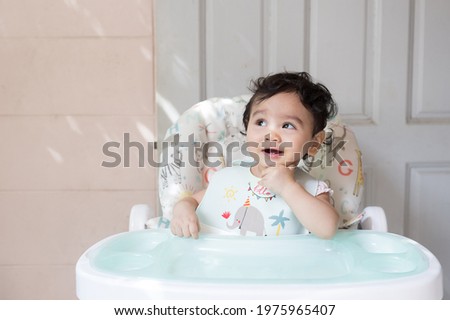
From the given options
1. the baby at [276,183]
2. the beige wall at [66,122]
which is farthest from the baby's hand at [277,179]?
the beige wall at [66,122]

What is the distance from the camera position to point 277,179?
126 centimetres

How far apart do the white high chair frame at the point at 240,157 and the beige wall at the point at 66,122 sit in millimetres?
530

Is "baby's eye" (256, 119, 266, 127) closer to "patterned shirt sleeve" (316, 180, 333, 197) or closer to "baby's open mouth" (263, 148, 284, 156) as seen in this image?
"baby's open mouth" (263, 148, 284, 156)

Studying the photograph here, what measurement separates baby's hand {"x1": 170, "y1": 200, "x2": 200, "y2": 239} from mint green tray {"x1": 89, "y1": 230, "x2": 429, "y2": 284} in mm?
15

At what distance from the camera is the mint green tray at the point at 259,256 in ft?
3.52

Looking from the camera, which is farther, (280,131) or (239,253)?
(280,131)

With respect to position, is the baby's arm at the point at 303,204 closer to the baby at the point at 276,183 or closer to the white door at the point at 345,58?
the baby at the point at 276,183

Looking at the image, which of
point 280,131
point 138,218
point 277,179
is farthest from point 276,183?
point 138,218

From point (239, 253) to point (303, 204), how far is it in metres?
0.18

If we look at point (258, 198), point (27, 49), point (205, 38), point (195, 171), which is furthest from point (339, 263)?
point (27, 49)

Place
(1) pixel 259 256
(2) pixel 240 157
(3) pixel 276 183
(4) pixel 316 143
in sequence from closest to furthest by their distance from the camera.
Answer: (1) pixel 259 256, (3) pixel 276 183, (4) pixel 316 143, (2) pixel 240 157

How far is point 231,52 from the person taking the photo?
1.91 meters

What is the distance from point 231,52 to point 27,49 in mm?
712

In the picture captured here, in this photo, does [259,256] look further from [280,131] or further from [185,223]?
[280,131]
